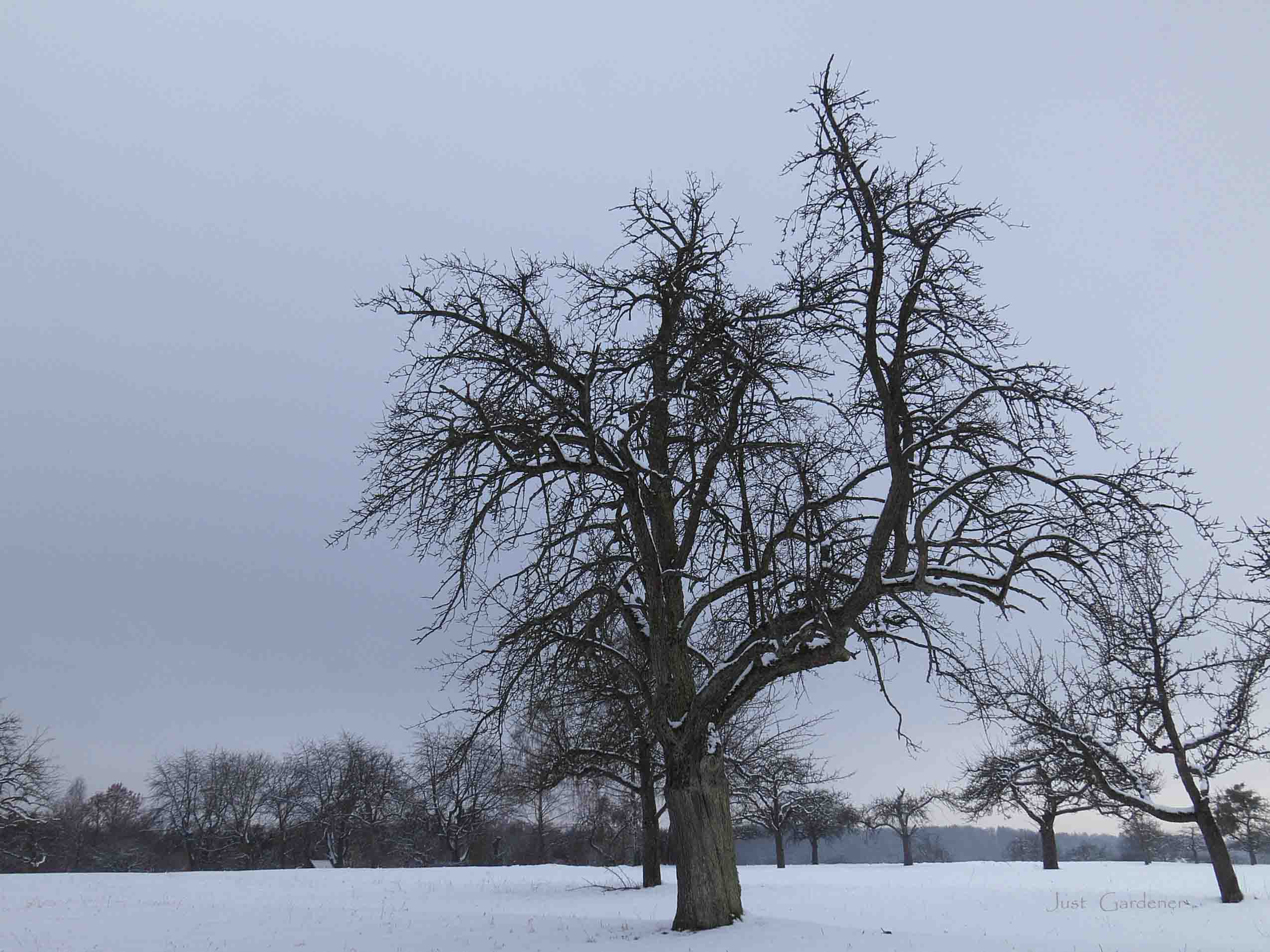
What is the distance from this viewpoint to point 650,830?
23.2 m

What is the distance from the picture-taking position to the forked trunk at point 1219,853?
19.3 metres

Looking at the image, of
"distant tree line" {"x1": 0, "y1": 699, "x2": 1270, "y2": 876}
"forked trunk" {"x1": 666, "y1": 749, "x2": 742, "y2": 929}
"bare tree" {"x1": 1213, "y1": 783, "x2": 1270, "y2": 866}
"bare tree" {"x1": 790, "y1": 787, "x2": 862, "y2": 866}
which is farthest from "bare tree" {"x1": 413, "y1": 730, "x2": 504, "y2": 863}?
"bare tree" {"x1": 1213, "y1": 783, "x2": 1270, "y2": 866}

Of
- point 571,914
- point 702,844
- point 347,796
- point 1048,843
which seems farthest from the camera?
point 347,796

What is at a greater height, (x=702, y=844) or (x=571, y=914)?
(x=702, y=844)

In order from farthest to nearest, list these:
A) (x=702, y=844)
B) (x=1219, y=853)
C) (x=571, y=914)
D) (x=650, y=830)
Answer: (x=650, y=830), (x=1219, y=853), (x=571, y=914), (x=702, y=844)

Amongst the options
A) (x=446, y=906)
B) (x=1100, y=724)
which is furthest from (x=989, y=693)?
(x=446, y=906)

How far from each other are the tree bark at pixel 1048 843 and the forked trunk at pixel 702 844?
1237 inches

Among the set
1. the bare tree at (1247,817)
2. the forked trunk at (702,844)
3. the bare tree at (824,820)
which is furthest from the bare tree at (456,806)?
the bare tree at (1247,817)

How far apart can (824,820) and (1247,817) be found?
24.6m

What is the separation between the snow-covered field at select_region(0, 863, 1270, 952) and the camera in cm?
1102

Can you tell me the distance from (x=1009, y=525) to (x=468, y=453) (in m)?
7.78

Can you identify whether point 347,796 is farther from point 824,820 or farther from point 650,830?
point 650,830

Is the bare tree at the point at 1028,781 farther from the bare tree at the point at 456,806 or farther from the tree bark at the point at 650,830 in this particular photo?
the bare tree at the point at 456,806

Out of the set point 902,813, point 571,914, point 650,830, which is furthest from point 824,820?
point 571,914
